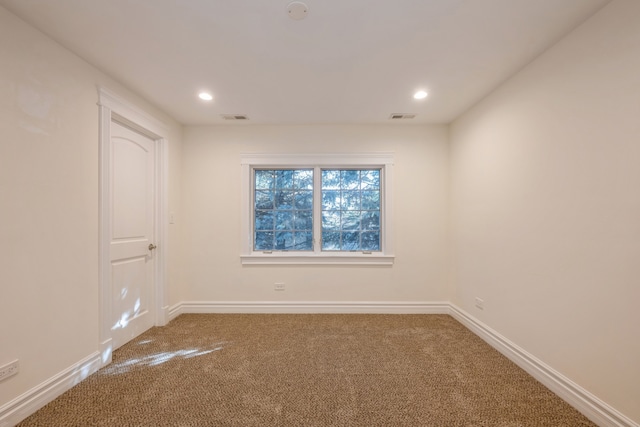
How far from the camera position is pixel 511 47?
1.87 meters

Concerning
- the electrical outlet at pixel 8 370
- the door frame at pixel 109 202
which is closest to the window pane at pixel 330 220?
the door frame at pixel 109 202

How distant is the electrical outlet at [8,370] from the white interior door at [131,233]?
83cm

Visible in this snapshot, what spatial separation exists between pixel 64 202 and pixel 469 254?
143 inches

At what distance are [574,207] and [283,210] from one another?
284cm

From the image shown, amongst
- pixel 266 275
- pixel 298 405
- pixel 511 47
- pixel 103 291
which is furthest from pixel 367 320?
pixel 511 47

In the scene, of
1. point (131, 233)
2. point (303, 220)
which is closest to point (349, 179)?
point (303, 220)

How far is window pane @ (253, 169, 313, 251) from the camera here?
357 cm

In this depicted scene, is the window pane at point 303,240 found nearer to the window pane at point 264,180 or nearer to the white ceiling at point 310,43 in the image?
the window pane at point 264,180

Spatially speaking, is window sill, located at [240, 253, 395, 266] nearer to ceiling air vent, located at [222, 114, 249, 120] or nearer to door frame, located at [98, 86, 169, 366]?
door frame, located at [98, 86, 169, 366]

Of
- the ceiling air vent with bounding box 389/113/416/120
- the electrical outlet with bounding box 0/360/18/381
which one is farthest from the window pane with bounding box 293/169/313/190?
the electrical outlet with bounding box 0/360/18/381

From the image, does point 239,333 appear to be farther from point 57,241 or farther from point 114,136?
point 114,136

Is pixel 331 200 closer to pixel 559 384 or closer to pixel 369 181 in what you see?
pixel 369 181

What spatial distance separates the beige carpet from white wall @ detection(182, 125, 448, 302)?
62 cm

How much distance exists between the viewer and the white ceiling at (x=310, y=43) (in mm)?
1523
